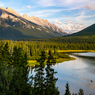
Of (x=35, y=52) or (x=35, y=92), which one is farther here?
(x=35, y=52)

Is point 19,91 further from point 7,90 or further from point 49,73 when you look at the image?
point 49,73

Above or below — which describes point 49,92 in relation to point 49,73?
below

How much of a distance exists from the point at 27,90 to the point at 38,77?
3.74 metres

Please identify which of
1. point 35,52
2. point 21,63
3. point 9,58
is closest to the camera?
point 21,63

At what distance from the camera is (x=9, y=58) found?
51.2m

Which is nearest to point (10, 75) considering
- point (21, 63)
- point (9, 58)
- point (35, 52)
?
point (21, 63)

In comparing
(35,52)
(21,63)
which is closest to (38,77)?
(21,63)

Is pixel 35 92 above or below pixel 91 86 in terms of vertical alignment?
above

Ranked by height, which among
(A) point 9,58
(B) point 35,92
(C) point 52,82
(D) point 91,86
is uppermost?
(A) point 9,58

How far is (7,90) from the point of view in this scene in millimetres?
29391

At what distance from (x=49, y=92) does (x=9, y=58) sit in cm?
2564

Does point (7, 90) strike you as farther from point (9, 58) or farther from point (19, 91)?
point (9, 58)

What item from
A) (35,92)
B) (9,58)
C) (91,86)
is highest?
(9,58)

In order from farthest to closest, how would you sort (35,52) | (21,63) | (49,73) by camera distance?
(35,52)
(21,63)
(49,73)
